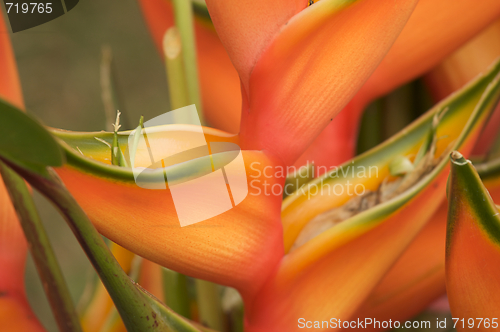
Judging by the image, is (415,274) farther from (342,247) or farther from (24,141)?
(24,141)

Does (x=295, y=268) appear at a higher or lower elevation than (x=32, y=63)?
lower

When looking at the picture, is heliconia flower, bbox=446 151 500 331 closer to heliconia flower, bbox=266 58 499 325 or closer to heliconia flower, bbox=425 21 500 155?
heliconia flower, bbox=266 58 499 325

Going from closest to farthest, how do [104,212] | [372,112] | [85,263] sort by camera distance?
[104,212] < [372,112] < [85,263]

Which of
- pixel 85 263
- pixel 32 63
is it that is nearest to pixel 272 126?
pixel 32 63

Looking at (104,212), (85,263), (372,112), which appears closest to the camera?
(104,212)

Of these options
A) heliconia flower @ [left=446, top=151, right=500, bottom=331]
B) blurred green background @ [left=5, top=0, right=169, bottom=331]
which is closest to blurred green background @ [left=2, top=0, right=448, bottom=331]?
blurred green background @ [left=5, top=0, right=169, bottom=331]

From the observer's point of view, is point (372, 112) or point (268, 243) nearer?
point (268, 243)

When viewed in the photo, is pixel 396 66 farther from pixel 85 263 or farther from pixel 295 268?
pixel 85 263
